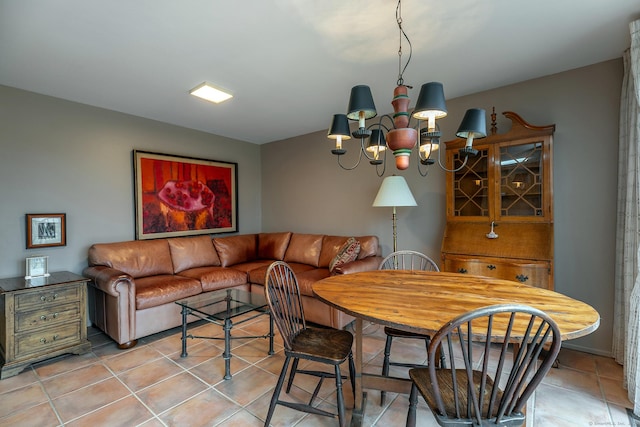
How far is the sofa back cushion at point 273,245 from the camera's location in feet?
14.3

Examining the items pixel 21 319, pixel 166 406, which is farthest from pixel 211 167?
pixel 166 406

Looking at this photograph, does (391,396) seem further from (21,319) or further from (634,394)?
(21,319)

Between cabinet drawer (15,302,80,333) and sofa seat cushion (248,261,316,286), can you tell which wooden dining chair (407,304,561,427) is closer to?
sofa seat cushion (248,261,316,286)

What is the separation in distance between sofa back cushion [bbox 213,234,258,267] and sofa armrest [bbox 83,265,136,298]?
142 centimetres

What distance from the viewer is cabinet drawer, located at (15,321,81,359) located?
7.59ft

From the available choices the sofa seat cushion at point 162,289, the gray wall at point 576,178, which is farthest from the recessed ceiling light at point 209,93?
the sofa seat cushion at point 162,289

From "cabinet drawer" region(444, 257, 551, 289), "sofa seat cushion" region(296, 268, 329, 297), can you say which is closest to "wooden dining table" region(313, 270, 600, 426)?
"cabinet drawer" region(444, 257, 551, 289)

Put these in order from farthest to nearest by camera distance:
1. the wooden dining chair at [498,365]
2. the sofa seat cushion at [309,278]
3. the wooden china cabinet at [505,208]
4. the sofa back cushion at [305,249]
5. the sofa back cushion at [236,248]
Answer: the sofa back cushion at [236,248], the sofa back cushion at [305,249], the sofa seat cushion at [309,278], the wooden china cabinet at [505,208], the wooden dining chair at [498,365]

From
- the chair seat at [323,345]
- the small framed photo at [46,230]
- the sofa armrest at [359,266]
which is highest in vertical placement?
the small framed photo at [46,230]

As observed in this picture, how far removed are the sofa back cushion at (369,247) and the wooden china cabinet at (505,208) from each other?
0.94 m

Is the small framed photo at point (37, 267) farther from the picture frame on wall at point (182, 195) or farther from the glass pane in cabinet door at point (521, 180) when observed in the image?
the glass pane in cabinet door at point (521, 180)

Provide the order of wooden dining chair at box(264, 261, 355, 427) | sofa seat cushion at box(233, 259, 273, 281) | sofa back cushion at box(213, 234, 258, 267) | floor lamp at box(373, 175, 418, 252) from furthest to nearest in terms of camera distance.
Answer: sofa back cushion at box(213, 234, 258, 267) < sofa seat cushion at box(233, 259, 273, 281) < floor lamp at box(373, 175, 418, 252) < wooden dining chair at box(264, 261, 355, 427)

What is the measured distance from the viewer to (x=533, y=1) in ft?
5.71

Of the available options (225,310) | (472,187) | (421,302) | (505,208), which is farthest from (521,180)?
(225,310)
